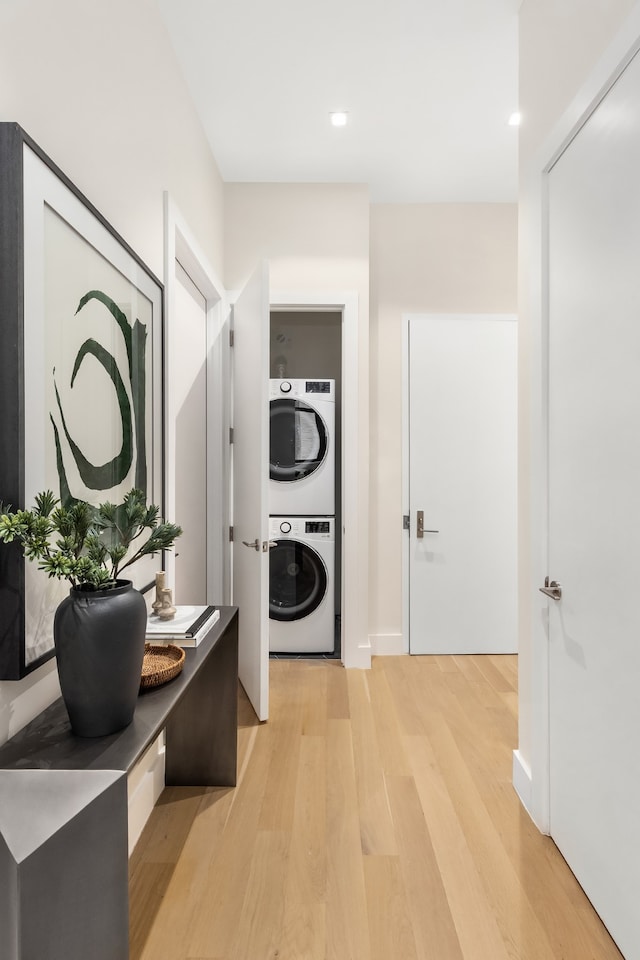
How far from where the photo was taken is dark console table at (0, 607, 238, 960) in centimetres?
72

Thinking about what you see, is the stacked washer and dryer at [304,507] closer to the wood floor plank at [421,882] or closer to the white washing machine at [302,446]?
the white washing machine at [302,446]

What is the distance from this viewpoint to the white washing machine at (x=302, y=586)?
139 inches

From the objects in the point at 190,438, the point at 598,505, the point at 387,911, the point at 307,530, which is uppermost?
the point at 190,438

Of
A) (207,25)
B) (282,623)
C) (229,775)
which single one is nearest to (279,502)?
(282,623)

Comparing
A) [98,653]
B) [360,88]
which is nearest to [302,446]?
[360,88]

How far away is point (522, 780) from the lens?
1.95m

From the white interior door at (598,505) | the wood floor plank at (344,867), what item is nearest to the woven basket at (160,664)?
the wood floor plank at (344,867)

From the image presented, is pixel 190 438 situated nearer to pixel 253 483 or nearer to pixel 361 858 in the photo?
pixel 253 483

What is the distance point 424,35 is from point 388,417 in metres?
1.86

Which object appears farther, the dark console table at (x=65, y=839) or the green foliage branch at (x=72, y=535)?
the green foliage branch at (x=72, y=535)

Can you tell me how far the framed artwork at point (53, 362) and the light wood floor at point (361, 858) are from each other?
2.82 feet

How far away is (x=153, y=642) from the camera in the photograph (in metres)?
1.65

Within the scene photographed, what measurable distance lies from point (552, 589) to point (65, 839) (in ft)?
4.61

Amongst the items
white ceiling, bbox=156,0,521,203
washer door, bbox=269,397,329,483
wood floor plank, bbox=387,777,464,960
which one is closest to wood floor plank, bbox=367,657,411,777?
wood floor plank, bbox=387,777,464,960
